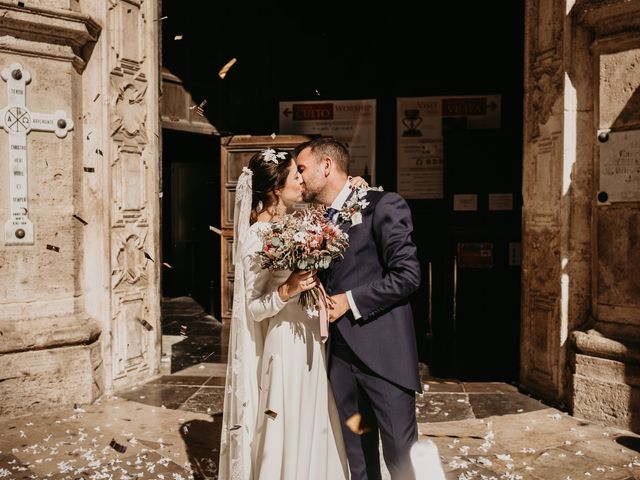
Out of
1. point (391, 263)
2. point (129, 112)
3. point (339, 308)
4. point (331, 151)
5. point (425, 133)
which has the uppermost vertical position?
point (425, 133)

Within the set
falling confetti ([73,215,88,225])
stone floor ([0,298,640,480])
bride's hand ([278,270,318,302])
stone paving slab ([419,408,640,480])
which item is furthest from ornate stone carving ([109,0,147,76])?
stone paving slab ([419,408,640,480])

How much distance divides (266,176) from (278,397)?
Result: 130cm

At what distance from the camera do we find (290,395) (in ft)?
10.6

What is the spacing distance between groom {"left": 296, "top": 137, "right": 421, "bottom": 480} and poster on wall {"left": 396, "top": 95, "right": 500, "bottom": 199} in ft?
21.7

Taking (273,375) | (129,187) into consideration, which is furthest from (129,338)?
(273,375)

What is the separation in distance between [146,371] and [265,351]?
3.37m

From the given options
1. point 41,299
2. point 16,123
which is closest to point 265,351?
point 41,299

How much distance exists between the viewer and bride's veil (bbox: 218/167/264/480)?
3.41m

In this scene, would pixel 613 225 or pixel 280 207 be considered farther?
pixel 613 225

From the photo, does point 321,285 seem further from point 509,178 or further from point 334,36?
point 334,36

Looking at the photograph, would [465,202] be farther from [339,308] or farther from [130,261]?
[339,308]

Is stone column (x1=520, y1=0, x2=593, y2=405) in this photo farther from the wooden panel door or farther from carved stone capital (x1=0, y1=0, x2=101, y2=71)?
carved stone capital (x1=0, y1=0, x2=101, y2=71)

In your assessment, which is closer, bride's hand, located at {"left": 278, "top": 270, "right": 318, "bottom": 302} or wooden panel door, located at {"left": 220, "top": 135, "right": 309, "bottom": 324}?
bride's hand, located at {"left": 278, "top": 270, "right": 318, "bottom": 302}

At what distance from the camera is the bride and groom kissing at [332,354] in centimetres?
308
